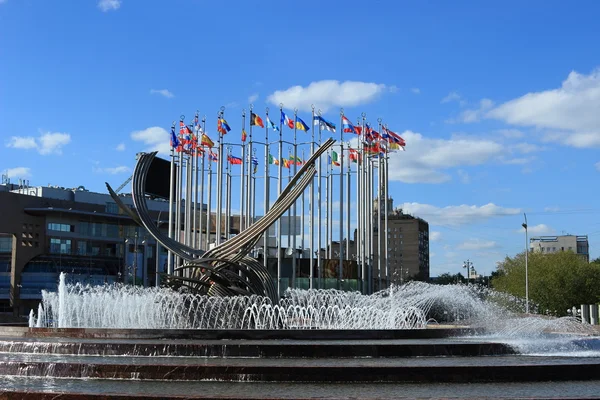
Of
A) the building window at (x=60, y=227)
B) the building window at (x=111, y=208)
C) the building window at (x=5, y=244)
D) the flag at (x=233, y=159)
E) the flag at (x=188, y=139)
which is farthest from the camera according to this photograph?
the building window at (x=111, y=208)

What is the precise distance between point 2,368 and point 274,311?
10.6 metres

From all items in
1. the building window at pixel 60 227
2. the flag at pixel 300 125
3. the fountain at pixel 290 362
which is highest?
the flag at pixel 300 125

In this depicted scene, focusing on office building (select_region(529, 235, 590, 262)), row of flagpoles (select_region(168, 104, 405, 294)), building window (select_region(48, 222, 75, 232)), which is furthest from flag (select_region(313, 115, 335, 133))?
office building (select_region(529, 235, 590, 262))

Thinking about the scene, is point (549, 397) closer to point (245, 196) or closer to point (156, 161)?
point (245, 196)

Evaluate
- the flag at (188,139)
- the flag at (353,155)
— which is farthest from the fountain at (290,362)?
the flag at (353,155)

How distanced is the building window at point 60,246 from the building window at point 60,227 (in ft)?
2.87

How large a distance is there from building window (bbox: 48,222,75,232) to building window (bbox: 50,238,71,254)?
88cm

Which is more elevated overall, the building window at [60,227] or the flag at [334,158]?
the flag at [334,158]

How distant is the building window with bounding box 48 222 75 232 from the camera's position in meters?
64.9

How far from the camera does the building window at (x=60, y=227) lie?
2554 inches

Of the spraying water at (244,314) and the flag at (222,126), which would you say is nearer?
the spraying water at (244,314)

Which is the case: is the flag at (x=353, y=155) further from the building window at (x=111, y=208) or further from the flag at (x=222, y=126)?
the building window at (x=111, y=208)

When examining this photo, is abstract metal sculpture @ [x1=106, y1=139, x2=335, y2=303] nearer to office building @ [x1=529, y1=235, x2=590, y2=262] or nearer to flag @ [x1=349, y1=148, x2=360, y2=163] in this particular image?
flag @ [x1=349, y1=148, x2=360, y2=163]

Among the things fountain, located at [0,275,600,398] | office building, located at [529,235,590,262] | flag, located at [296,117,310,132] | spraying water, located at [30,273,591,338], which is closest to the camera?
fountain, located at [0,275,600,398]
